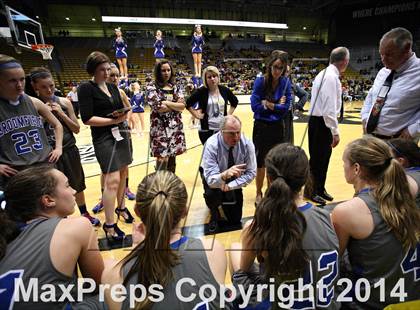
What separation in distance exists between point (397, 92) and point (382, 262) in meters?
1.43

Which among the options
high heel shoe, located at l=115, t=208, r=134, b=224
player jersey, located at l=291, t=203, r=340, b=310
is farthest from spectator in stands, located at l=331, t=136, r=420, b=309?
high heel shoe, located at l=115, t=208, r=134, b=224

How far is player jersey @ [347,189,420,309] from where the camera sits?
3.54 ft

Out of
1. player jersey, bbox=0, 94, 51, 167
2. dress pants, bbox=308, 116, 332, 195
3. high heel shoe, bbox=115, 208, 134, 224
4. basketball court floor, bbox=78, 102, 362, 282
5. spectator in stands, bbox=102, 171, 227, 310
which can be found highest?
player jersey, bbox=0, 94, 51, 167

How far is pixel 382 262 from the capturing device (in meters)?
1.10

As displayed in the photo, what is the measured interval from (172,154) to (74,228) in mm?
1800

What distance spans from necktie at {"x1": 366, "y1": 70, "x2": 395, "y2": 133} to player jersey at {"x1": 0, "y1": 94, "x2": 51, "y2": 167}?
2301 mm

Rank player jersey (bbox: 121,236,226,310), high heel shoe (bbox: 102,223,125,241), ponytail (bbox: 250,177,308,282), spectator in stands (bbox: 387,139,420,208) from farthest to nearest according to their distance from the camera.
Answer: high heel shoe (bbox: 102,223,125,241), spectator in stands (bbox: 387,139,420,208), ponytail (bbox: 250,177,308,282), player jersey (bbox: 121,236,226,310)

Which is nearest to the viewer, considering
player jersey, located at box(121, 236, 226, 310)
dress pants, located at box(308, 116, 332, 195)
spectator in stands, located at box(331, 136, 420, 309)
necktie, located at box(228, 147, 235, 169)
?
player jersey, located at box(121, 236, 226, 310)

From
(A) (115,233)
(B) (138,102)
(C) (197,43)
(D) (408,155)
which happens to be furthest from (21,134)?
(C) (197,43)

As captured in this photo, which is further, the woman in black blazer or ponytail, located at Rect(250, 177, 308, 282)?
the woman in black blazer

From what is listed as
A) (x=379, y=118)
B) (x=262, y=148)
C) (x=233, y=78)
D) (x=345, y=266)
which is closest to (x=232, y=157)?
(x=262, y=148)

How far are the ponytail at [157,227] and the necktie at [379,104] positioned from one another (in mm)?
1789

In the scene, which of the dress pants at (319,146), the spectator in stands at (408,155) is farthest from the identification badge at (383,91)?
the spectator in stands at (408,155)

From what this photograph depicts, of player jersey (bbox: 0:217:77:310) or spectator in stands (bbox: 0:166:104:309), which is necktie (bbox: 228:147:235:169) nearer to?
spectator in stands (bbox: 0:166:104:309)
